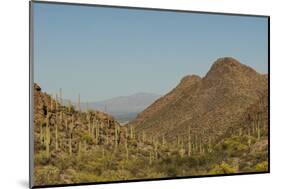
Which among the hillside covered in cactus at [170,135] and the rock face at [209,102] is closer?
the hillside covered in cactus at [170,135]

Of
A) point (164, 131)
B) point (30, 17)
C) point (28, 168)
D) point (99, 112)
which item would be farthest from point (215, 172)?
point (30, 17)

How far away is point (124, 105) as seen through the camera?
6.13 m

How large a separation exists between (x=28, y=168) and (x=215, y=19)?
243 cm

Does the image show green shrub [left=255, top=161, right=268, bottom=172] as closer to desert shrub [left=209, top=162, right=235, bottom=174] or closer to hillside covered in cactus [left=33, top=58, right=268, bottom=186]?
hillside covered in cactus [left=33, top=58, right=268, bottom=186]

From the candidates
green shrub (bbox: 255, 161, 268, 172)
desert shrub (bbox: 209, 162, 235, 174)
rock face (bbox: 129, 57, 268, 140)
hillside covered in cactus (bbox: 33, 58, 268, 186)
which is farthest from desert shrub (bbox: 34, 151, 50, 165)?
green shrub (bbox: 255, 161, 268, 172)

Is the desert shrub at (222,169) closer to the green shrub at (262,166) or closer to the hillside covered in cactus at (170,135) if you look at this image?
the hillside covered in cactus at (170,135)

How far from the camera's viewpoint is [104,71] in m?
6.16

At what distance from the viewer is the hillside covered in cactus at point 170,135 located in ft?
19.6

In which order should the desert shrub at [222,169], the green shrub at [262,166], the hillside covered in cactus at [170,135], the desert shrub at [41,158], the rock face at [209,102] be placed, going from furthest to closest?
→ 1. the green shrub at [262,166]
2. the desert shrub at [222,169]
3. the rock face at [209,102]
4. the hillside covered in cactus at [170,135]
5. the desert shrub at [41,158]

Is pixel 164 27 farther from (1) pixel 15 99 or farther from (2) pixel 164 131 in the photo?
(1) pixel 15 99

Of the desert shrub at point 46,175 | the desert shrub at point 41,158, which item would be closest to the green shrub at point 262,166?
the desert shrub at point 46,175

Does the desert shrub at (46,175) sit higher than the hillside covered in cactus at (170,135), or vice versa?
the hillside covered in cactus at (170,135)

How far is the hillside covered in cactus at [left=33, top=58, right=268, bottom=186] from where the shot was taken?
596 cm

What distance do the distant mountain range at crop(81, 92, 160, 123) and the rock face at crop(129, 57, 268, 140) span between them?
72mm
